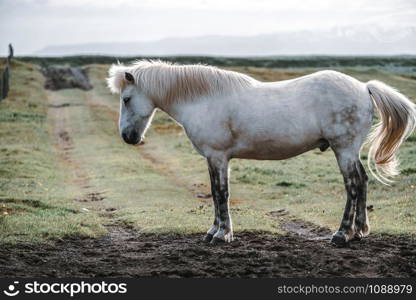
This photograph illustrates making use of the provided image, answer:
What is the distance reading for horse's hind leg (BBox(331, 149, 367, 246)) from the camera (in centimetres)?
1090

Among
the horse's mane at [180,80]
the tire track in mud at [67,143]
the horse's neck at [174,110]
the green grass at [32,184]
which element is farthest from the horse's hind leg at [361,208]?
the tire track in mud at [67,143]

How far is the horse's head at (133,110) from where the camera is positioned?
11719 mm

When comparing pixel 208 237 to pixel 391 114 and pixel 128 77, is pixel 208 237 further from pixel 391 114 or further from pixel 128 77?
pixel 391 114

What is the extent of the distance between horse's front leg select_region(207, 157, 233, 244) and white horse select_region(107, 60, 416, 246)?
2 cm

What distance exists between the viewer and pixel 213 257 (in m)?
9.99

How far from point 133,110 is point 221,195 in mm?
2341

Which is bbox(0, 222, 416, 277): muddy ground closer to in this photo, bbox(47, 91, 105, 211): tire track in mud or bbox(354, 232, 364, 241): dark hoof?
bbox(354, 232, 364, 241): dark hoof

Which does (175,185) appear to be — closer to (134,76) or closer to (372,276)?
(134,76)

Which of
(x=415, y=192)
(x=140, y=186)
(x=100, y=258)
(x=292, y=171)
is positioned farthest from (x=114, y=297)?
(x=292, y=171)

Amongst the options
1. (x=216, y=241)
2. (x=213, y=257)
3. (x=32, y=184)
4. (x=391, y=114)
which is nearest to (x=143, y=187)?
(x=32, y=184)

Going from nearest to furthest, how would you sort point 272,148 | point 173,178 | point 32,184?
point 272,148 < point 32,184 < point 173,178

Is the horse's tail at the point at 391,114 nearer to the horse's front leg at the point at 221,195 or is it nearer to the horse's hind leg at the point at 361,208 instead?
the horse's hind leg at the point at 361,208

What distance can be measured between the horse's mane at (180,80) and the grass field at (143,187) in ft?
9.73

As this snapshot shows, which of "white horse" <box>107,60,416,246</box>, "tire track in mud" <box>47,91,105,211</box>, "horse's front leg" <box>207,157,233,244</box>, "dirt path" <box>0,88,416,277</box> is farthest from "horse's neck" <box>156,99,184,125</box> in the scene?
"tire track in mud" <box>47,91,105,211</box>
